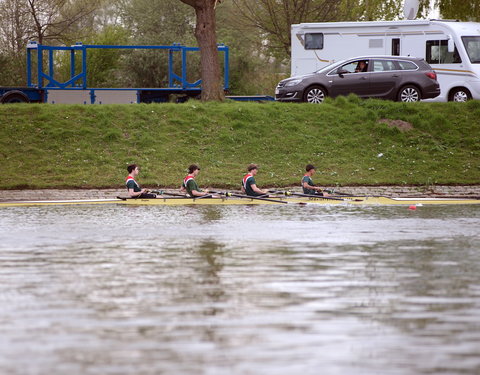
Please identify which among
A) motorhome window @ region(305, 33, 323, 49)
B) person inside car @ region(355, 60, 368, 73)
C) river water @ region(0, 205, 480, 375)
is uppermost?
motorhome window @ region(305, 33, 323, 49)

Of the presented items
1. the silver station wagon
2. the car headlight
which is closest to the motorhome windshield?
the silver station wagon

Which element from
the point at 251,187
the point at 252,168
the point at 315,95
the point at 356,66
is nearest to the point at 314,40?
the point at 315,95

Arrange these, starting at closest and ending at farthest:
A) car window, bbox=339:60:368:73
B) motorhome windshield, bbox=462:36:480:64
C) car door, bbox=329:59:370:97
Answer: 1. car window, bbox=339:60:368:73
2. car door, bbox=329:59:370:97
3. motorhome windshield, bbox=462:36:480:64

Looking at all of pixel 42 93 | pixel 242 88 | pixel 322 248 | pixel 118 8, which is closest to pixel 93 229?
pixel 322 248

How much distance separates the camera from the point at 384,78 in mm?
32219

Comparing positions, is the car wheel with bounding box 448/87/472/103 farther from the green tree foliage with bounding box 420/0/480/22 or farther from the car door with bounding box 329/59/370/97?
the green tree foliage with bounding box 420/0/480/22

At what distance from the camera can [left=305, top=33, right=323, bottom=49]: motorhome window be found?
35.5 meters

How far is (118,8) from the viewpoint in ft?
216

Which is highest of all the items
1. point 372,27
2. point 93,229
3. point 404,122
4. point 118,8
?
point 118,8

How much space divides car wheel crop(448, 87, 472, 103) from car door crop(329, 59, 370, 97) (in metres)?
3.40

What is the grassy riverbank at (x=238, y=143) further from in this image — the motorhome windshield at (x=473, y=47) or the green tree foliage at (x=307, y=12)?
the green tree foliage at (x=307, y=12)

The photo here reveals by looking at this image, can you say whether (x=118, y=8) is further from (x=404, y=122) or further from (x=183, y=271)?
(x=183, y=271)

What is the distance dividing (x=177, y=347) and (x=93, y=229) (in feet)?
29.7

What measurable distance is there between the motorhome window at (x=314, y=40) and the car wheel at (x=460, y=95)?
542 centimetres
